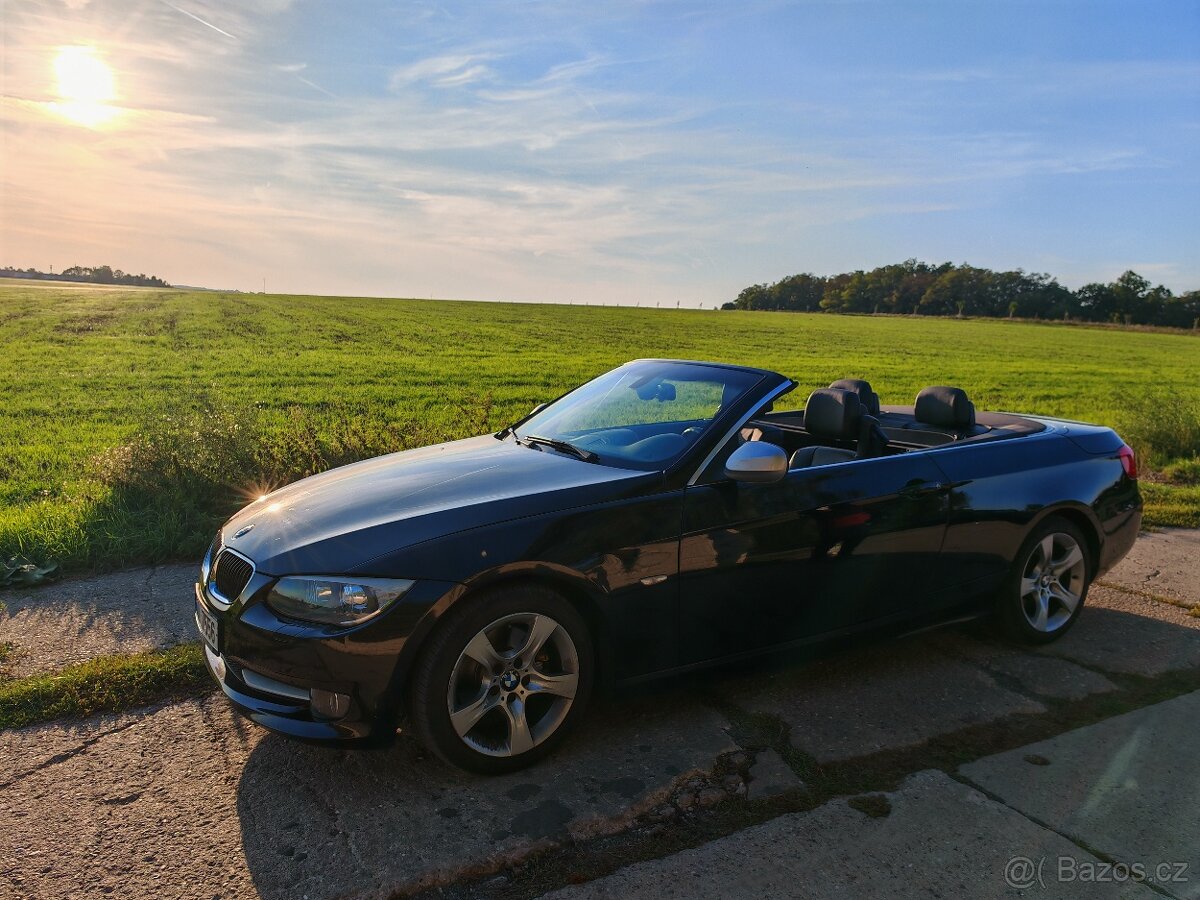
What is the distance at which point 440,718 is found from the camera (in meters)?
2.98

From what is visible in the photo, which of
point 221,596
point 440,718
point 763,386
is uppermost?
point 763,386

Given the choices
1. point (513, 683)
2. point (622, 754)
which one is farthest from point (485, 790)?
point (622, 754)

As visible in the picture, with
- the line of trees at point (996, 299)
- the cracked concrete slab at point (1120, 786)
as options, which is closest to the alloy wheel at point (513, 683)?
the cracked concrete slab at point (1120, 786)

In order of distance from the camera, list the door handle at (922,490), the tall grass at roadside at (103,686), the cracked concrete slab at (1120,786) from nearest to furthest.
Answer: the cracked concrete slab at (1120,786) → the tall grass at roadside at (103,686) → the door handle at (922,490)

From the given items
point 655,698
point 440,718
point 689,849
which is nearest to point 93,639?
point 440,718

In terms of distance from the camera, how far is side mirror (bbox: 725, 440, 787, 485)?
11.3 ft

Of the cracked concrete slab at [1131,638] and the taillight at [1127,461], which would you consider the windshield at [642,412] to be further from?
the taillight at [1127,461]

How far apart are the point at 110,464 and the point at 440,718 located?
16.2 feet

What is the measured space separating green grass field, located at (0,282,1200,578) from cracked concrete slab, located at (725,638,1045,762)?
388 centimetres

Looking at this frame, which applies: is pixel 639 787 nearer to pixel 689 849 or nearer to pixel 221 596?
pixel 689 849

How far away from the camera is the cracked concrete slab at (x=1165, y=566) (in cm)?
564

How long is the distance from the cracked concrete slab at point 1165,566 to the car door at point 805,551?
2.52 m

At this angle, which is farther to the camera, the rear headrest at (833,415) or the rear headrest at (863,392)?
the rear headrest at (863,392)

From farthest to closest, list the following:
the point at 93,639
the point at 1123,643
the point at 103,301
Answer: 1. the point at 103,301
2. the point at 1123,643
3. the point at 93,639
